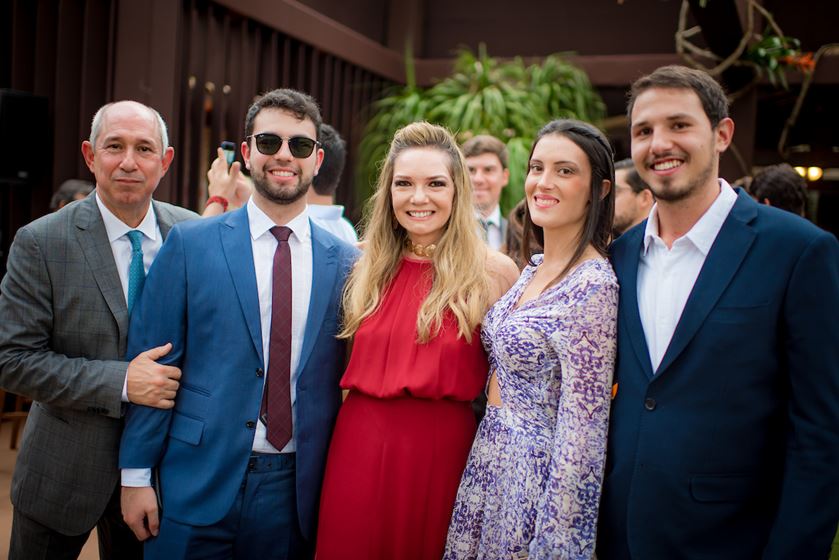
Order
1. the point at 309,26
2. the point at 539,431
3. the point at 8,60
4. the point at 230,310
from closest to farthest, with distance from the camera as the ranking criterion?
the point at 539,431 < the point at 230,310 < the point at 8,60 < the point at 309,26

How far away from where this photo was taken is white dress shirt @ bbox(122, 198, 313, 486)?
2137 millimetres

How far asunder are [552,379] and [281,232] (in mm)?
900

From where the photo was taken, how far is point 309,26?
6.07 metres

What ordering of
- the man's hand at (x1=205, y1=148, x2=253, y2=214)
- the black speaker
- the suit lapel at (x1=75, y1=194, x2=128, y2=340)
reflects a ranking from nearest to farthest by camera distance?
the suit lapel at (x1=75, y1=194, x2=128, y2=340)
the man's hand at (x1=205, y1=148, x2=253, y2=214)
the black speaker

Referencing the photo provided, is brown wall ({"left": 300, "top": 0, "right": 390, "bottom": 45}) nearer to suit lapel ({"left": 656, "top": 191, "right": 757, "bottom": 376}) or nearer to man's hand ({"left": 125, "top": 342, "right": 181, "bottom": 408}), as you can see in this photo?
man's hand ({"left": 125, "top": 342, "right": 181, "bottom": 408})

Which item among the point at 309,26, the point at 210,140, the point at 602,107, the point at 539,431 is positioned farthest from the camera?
Answer: the point at 602,107

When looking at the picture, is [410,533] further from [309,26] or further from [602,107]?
[602,107]

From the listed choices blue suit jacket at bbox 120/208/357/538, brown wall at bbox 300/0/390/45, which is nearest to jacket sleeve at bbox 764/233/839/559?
blue suit jacket at bbox 120/208/357/538

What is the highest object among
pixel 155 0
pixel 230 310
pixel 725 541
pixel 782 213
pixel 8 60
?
pixel 155 0

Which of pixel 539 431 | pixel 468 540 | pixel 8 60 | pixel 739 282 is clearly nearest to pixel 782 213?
pixel 739 282

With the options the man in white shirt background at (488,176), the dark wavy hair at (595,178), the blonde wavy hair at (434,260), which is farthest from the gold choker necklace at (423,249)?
the man in white shirt background at (488,176)

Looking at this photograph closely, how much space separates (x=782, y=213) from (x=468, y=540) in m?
1.16

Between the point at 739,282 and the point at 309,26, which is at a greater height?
the point at 309,26

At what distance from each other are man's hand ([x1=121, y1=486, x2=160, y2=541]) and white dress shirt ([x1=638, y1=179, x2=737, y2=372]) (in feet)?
4.56
